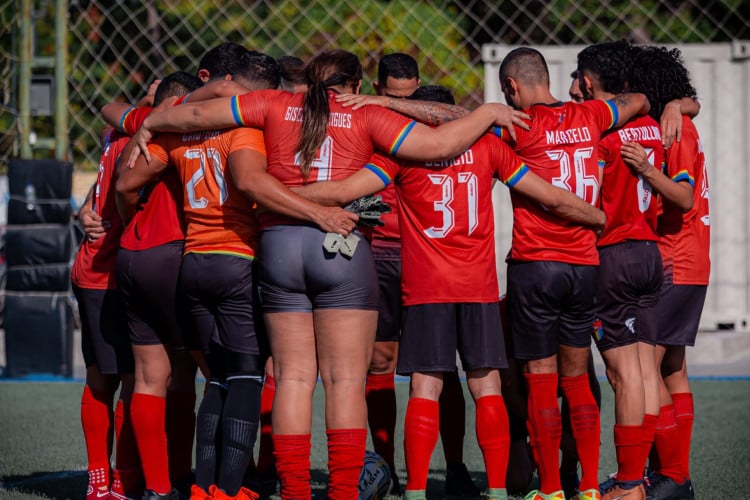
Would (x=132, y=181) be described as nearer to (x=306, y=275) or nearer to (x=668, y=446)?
(x=306, y=275)

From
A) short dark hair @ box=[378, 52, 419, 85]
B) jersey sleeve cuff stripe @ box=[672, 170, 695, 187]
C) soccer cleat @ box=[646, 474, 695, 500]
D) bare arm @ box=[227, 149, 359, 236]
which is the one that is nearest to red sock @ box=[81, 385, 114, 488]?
bare arm @ box=[227, 149, 359, 236]

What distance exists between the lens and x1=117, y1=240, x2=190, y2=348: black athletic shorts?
4.71 meters

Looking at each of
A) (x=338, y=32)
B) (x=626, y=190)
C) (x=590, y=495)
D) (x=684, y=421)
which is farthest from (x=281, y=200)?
(x=338, y=32)

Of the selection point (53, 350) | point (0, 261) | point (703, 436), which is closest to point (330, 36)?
point (0, 261)

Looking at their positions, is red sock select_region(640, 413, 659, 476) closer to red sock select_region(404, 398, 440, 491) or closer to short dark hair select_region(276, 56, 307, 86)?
red sock select_region(404, 398, 440, 491)

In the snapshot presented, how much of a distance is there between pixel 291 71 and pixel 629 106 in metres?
1.75

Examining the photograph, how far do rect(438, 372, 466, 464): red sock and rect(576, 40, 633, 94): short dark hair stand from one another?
160cm

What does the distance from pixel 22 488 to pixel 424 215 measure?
101 inches

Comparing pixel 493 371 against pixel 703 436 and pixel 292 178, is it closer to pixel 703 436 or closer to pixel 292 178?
pixel 292 178

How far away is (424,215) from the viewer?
462cm

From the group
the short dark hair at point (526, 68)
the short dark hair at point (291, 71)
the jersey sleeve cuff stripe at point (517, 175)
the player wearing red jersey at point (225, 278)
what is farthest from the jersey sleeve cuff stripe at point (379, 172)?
the short dark hair at point (291, 71)

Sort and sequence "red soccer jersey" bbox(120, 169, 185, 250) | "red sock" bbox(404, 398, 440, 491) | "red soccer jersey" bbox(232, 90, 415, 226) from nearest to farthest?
1. "red soccer jersey" bbox(232, 90, 415, 226)
2. "red sock" bbox(404, 398, 440, 491)
3. "red soccer jersey" bbox(120, 169, 185, 250)

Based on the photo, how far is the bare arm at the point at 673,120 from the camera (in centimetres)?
505

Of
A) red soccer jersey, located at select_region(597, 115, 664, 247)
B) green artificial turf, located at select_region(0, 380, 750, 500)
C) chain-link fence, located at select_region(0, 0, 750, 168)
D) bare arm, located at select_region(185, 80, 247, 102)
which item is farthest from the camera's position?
chain-link fence, located at select_region(0, 0, 750, 168)
